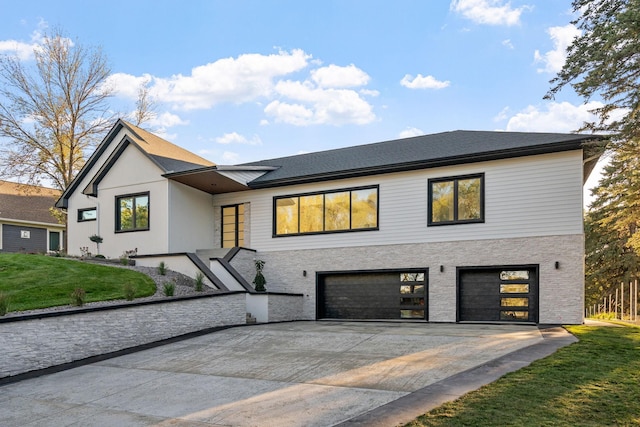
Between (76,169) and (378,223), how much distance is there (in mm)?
22526

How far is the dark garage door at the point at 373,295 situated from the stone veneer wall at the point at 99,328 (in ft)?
12.4

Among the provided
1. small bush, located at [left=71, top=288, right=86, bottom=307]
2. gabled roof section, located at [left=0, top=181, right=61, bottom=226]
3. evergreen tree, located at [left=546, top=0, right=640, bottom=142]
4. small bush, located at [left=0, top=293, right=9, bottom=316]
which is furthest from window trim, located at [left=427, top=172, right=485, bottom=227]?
gabled roof section, located at [left=0, top=181, right=61, bottom=226]

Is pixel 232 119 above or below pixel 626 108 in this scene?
above

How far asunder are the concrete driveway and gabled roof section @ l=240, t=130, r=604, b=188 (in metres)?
5.15

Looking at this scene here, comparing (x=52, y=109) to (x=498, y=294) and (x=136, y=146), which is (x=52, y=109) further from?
(x=498, y=294)

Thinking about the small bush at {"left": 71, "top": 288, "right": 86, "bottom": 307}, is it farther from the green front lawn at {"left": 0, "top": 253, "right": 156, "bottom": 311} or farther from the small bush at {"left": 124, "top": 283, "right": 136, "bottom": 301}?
the small bush at {"left": 124, "top": 283, "right": 136, "bottom": 301}

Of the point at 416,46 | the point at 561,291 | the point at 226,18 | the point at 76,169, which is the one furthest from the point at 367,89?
the point at 76,169

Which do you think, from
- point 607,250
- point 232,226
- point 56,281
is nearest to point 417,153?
point 232,226

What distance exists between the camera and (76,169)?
31078 millimetres

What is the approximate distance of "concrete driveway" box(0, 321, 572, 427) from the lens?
6.55m

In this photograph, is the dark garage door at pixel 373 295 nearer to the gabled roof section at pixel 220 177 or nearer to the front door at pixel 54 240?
the gabled roof section at pixel 220 177

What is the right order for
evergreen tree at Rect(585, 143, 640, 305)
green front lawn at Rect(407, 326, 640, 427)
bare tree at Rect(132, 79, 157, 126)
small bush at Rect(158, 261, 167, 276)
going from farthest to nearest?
bare tree at Rect(132, 79, 157, 126) → evergreen tree at Rect(585, 143, 640, 305) → small bush at Rect(158, 261, 167, 276) → green front lawn at Rect(407, 326, 640, 427)

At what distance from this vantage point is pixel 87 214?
20938mm

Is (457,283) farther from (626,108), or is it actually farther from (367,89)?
(367,89)
